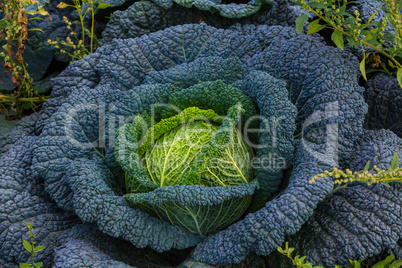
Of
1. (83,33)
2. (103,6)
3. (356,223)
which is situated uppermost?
(103,6)

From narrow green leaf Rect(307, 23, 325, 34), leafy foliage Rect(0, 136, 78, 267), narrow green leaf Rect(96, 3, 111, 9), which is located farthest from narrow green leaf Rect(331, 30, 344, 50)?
leafy foliage Rect(0, 136, 78, 267)

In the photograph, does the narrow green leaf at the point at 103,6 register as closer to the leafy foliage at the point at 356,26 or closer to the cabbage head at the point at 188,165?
the cabbage head at the point at 188,165

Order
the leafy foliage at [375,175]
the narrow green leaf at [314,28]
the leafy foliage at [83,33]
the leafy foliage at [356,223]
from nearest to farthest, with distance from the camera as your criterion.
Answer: the leafy foliage at [375,175], the leafy foliage at [356,223], the narrow green leaf at [314,28], the leafy foliage at [83,33]

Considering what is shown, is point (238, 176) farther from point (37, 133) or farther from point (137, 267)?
point (37, 133)

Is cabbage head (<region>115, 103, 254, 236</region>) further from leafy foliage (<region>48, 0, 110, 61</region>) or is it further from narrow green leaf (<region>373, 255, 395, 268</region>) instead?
leafy foliage (<region>48, 0, 110, 61</region>)

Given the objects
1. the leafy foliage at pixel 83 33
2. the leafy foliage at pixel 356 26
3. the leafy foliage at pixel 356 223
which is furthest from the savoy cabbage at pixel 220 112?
the leafy foliage at pixel 83 33

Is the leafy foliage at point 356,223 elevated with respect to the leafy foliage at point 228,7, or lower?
lower

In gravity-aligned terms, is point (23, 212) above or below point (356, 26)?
below

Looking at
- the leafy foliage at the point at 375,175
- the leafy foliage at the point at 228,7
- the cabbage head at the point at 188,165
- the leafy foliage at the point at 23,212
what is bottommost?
the leafy foliage at the point at 23,212

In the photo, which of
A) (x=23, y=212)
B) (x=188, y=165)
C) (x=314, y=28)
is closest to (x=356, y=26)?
(x=314, y=28)

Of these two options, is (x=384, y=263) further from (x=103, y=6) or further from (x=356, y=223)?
(x=103, y=6)
